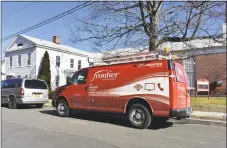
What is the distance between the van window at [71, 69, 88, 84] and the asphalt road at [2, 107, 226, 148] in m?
1.71

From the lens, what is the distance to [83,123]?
34.5 feet

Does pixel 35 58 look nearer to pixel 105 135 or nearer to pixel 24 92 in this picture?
pixel 24 92

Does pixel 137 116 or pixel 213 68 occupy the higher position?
pixel 213 68

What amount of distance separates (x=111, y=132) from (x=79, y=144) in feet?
6.46

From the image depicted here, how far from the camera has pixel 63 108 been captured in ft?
40.6

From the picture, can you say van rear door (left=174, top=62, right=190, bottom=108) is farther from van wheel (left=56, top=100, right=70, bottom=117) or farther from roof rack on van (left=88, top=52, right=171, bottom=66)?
van wheel (left=56, top=100, right=70, bottom=117)

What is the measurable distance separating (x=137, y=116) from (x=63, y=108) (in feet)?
12.9

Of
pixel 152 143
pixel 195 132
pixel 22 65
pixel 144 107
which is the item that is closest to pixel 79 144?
pixel 152 143

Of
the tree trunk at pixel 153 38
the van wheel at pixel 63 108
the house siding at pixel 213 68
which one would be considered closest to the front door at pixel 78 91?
the van wheel at pixel 63 108

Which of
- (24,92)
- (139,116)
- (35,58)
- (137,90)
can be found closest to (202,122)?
(139,116)

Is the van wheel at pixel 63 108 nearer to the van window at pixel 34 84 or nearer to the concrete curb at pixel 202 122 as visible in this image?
the van window at pixel 34 84

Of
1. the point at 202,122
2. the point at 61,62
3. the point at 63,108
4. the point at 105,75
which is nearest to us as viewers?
the point at 105,75

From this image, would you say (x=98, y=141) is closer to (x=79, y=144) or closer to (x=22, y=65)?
(x=79, y=144)

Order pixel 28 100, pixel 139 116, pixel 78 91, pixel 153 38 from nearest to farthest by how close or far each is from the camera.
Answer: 1. pixel 139 116
2. pixel 78 91
3. pixel 153 38
4. pixel 28 100
